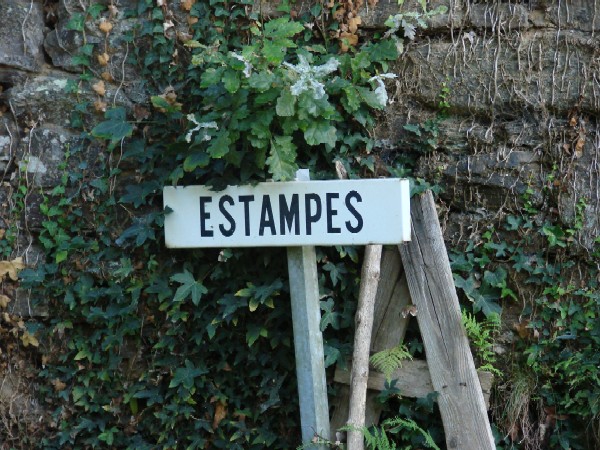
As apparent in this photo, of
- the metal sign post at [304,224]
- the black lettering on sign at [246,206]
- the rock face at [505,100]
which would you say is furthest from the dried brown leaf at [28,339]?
the rock face at [505,100]

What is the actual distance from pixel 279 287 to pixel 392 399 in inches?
32.2

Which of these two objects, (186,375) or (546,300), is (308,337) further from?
(546,300)

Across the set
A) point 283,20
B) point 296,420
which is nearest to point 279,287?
point 296,420

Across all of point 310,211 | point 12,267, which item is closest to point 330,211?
point 310,211

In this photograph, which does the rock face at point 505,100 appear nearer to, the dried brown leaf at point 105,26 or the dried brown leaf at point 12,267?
the dried brown leaf at point 105,26

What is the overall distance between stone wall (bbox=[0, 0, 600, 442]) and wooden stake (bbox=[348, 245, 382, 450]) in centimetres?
53

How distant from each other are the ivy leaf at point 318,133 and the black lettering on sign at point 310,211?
0.27 meters

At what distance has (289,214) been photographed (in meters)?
3.49

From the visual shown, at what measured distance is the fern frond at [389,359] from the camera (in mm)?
3723

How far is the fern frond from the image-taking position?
372 cm

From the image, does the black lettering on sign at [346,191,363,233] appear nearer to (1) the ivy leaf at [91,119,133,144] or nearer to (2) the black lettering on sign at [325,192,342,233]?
(2) the black lettering on sign at [325,192,342,233]

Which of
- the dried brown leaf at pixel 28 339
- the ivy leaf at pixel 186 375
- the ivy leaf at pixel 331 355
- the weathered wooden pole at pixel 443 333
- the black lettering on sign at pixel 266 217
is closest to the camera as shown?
the black lettering on sign at pixel 266 217

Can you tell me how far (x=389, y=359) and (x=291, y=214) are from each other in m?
0.89

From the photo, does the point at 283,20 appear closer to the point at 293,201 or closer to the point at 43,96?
the point at 293,201
